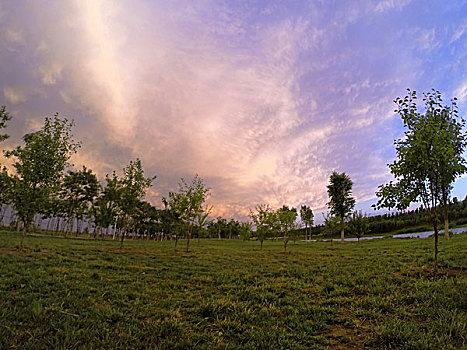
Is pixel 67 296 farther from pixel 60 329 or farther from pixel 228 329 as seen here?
pixel 228 329

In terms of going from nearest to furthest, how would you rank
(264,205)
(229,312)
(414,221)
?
1. (229,312)
2. (264,205)
3. (414,221)

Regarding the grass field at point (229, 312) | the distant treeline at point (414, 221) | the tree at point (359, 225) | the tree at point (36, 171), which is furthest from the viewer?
the distant treeline at point (414, 221)

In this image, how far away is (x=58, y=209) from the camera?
6575cm

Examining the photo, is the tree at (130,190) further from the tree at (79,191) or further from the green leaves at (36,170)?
the tree at (79,191)

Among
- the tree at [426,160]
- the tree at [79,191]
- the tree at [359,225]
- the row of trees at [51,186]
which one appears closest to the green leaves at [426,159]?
the tree at [426,160]

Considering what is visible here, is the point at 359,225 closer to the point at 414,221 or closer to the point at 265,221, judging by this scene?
the point at 265,221

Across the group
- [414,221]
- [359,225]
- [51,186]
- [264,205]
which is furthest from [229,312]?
[414,221]

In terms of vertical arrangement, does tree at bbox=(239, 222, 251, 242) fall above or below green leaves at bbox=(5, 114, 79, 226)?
below

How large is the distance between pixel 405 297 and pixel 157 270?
1198cm

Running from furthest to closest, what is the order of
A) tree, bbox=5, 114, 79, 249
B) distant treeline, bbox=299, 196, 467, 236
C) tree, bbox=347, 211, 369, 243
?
1. distant treeline, bbox=299, 196, 467, 236
2. tree, bbox=347, 211, 369, 243
3. tree, bbox=5, 114, 79, 249

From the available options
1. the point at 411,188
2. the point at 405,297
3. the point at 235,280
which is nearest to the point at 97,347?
the point at 235,280

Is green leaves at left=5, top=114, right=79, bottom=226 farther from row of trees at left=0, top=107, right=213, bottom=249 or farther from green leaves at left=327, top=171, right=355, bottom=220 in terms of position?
green leaves at left=327, top=171, right=355, bottom=220

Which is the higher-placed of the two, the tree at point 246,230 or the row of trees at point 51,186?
the row of trees at point 51,186

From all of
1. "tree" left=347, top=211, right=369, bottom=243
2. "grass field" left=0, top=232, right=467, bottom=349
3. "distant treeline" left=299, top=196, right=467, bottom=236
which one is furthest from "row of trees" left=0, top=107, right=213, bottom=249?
"distant treeline" left=299, top=196, right=467, bottom=236
